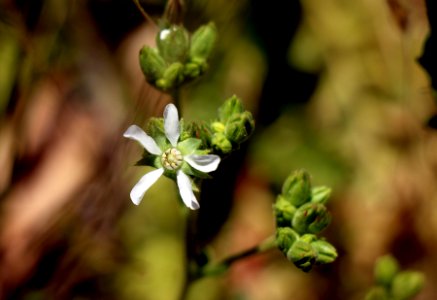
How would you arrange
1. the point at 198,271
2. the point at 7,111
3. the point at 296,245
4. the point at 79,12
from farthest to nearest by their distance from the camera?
the point at 79,12, the point at 7,111, the point at 198,271, the point at 296,245

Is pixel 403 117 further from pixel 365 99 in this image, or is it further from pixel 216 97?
pixel 216 97

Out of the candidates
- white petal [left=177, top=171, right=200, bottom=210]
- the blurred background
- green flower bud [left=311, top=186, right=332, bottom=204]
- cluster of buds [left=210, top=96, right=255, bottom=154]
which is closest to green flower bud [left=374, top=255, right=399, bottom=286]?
green flower bud [left=311, top=186, right=332, bottom=204]

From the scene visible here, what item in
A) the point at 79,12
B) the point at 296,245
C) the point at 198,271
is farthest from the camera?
the point at 79,12

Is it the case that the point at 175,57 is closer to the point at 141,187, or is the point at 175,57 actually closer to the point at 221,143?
the point at 221,143

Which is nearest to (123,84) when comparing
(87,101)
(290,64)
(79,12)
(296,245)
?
(87,101)

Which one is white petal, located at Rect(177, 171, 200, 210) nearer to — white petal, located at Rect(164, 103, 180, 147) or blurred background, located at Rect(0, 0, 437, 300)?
white petal, located at Rect(164, 103, 180, 147)

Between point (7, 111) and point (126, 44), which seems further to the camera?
point (126, 44)

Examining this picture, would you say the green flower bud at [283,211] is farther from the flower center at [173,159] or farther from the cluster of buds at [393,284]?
the cluster of buds at [393,284]
